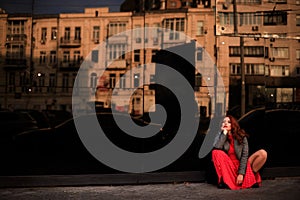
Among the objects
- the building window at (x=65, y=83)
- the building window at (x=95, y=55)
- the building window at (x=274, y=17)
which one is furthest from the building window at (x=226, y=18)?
the building window at (x=65, y=83)

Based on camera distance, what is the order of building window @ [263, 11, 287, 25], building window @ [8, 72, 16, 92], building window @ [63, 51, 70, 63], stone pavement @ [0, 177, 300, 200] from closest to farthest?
stone pavement @ [0, 177, 300, 200], building window @ [8, 72, 16, 92], building window @ [63, 51, 70, 63], building window @ [263, 11, 287, 25]

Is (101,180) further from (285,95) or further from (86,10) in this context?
(285,95)

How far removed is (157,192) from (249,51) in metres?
3.66

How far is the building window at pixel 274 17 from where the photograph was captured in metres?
7.15

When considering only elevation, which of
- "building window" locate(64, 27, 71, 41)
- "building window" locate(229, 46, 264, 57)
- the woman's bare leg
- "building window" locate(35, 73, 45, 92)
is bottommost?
the woman's bare leg

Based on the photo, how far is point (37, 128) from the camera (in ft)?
21.7

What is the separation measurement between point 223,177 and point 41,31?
4.30 metres

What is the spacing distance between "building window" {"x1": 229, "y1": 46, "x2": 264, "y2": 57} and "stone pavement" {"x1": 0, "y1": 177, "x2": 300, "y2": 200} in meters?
2.70

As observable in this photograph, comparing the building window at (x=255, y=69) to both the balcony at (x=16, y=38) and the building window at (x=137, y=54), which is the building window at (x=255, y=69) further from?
the balcony at (x=16, y=38)

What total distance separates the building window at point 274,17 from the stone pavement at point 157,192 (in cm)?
334

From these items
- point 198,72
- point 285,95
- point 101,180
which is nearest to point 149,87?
point 198,72

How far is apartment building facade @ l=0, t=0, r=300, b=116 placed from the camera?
663cm

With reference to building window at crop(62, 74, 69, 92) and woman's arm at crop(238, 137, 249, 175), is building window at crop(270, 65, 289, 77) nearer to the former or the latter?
woman's arm at crop(238, 137, 249, 175)

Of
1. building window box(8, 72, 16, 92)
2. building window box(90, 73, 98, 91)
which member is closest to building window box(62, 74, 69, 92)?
building window box(90, 73, 98, 91)
